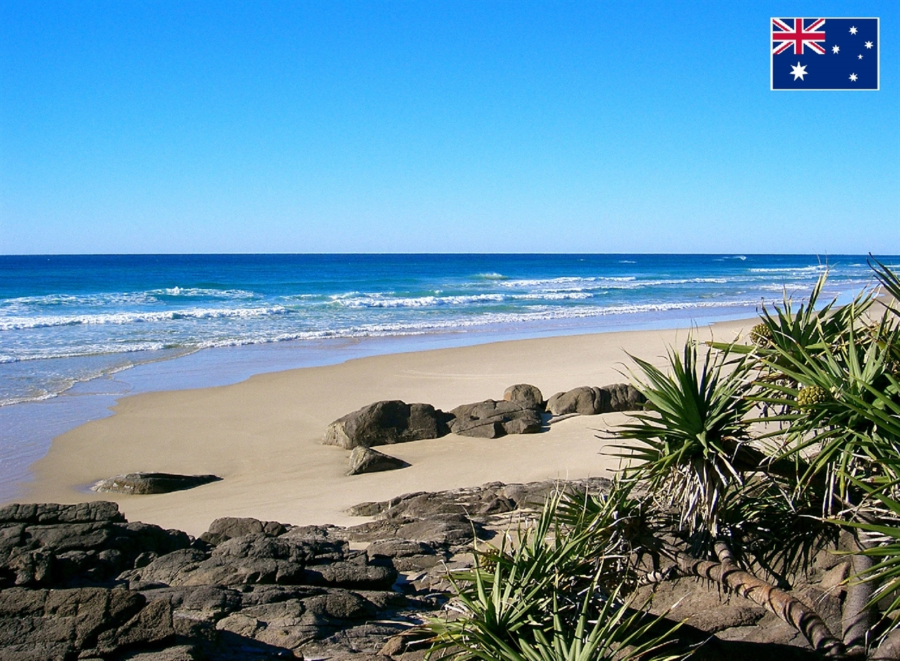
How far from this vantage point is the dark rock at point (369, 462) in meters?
10.1

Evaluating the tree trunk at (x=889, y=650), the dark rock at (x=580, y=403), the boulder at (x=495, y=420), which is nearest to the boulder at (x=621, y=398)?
the dark rock at (x=580, y=403)

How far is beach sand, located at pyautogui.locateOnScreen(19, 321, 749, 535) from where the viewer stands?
9.17 m

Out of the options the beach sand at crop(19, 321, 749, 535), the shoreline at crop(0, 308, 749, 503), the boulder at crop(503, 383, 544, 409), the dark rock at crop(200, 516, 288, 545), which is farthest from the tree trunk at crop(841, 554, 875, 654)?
the boulder at crop(503, 383, 544, 409)

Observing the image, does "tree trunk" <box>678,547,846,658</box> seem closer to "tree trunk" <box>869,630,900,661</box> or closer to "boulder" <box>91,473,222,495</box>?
"tree trunk" <box>869,630,900,661</box>

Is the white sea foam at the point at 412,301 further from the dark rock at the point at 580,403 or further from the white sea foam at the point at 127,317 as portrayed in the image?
the dark rock at the point at 580,403

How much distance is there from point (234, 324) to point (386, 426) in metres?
19.7

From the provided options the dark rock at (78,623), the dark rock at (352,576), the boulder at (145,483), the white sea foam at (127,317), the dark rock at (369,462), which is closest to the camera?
the dark rock at (78,623)

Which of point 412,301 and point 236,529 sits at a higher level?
point 412,301

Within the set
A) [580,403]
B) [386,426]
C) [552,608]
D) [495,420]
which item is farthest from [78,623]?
[580,403]

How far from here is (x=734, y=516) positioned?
3928 millimetres

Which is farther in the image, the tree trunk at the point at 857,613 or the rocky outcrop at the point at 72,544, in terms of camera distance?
the rocky outcrop at the point at 72,544

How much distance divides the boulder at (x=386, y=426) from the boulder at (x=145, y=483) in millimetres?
2267

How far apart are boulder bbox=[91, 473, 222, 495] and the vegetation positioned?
22.3ft

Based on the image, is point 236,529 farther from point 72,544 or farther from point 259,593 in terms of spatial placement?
point 259,593
